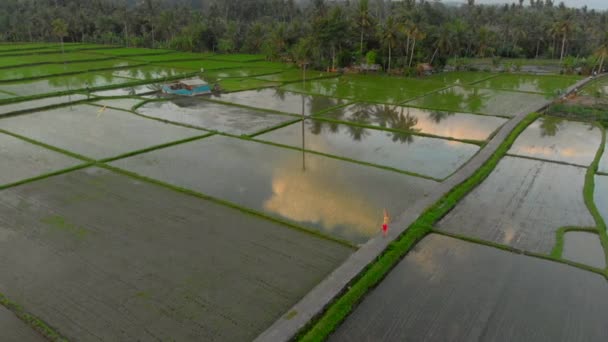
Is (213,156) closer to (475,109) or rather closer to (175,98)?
(175,98)

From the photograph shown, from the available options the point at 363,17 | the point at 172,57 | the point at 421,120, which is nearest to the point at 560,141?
the point at 421,120

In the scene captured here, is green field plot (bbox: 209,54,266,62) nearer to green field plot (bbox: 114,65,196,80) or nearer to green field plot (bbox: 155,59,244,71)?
green field plot (bbox: 155,59,244,71)

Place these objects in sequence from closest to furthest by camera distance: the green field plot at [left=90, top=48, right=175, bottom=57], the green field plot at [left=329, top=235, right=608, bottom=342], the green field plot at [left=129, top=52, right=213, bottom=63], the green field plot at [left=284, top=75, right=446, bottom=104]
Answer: the green field plot at [left=329, top=235, right=608, bottom=342] → the green field plot at [left=284, top=75, right=446, bottom=104] → the green field plot at [left=129, top=52, right=213, bottom=63] → the green field plot at [left=90, top=48, right=175, bottom=57]

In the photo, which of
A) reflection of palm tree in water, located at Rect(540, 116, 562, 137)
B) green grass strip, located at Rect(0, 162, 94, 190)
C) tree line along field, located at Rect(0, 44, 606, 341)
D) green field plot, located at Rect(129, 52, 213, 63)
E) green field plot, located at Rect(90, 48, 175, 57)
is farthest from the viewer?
green field plot, located at Rect(90, 48, 175, 57)

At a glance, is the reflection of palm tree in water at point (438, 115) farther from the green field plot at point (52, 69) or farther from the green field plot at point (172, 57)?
the green field plot at point (172, 57)

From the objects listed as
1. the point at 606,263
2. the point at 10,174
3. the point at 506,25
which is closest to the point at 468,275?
the point at 606,263

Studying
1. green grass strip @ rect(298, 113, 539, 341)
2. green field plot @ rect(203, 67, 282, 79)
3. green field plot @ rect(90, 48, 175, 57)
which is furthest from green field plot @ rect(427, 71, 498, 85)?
green field plot @ rect(90, 48, 175, 57)
